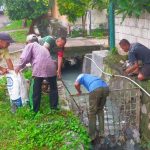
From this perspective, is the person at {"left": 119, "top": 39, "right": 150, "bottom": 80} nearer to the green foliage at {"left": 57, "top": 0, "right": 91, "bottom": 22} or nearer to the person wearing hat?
the person wearing hat

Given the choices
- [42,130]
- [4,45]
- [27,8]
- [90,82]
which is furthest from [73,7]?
[42,130]

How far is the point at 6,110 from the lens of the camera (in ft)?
25.8

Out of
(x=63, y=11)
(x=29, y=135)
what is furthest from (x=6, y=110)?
(x=63, y=11)

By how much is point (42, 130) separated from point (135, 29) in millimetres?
4969

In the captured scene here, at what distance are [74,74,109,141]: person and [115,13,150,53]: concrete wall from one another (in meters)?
3.08

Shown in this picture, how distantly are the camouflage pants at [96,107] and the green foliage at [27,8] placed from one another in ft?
54.1

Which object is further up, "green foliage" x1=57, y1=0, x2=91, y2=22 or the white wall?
"green foliage" x1=57, y1=0, x2=91, y2=22

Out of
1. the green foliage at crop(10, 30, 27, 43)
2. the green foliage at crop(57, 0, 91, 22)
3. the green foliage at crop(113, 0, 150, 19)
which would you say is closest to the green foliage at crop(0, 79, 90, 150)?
the green foliage at crop(113, 0, 150, 19)

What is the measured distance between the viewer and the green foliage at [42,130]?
6.05 m

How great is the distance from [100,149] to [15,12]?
17.5 m

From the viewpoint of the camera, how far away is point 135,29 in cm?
1027

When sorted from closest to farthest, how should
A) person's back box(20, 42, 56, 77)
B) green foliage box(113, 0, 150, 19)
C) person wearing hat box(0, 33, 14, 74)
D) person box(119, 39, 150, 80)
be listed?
person's back box(20, 42, 56, 77) < person wearing hat box(0, 33, 14, 74) < person box(119, 39, 150, 80) < green foliage box(113, 0, 150, 19)

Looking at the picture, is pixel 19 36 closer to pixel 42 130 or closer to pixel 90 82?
pixel 90 82

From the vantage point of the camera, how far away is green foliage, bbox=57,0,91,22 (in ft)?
66.7
